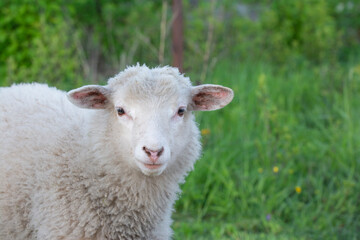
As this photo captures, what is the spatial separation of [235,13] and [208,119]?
262 centimetres

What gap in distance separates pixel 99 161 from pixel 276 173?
2.42m

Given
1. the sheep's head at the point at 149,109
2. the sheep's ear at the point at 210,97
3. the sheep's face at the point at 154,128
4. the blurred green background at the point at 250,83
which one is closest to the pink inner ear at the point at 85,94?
the sheep's head at the point at 149,109

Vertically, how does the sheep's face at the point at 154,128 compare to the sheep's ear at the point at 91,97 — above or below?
below

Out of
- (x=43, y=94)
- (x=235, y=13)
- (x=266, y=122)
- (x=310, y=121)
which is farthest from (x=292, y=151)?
(x=235, y=13)

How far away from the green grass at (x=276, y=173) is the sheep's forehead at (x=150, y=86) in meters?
1.57

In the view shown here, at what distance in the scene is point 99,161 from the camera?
3318 millimetres

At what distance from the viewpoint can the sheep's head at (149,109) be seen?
2963mm

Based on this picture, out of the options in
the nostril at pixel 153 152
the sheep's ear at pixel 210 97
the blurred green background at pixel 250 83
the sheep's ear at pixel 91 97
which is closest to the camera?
the nostril at pixel 153 152

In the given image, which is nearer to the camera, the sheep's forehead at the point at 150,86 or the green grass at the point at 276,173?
the sheep's forehead at the point at 150,86

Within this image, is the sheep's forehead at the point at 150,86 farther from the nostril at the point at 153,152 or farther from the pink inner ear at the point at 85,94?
the nostril at the point at 153,152

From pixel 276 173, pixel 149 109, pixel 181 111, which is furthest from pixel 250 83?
pixel 149 109

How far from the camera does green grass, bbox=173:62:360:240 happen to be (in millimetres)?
4758

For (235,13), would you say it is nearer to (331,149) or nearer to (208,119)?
(208,119)

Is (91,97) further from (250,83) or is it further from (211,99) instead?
(250,83)
